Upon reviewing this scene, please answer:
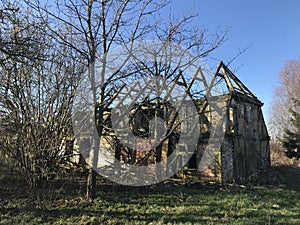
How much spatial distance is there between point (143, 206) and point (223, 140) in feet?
15.8

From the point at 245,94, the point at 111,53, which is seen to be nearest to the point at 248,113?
the point at 245,94

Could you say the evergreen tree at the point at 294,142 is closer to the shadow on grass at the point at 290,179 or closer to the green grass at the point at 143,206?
the shadow on grass at the point at 290,179

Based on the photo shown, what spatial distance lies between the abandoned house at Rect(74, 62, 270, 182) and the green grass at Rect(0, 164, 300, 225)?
1.75m

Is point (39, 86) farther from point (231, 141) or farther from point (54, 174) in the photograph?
point (231, 141)

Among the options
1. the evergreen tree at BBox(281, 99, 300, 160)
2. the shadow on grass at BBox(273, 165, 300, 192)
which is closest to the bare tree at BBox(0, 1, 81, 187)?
the shadow on grass at BBox(273, 165, 300, 192)

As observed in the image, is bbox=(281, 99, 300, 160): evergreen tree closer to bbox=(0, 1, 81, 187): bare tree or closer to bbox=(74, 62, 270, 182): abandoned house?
bbox=(74, 62, 270, 182): abandoned house

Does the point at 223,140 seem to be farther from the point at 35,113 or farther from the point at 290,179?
the point at 35,113

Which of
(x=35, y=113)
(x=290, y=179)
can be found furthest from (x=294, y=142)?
(x=35, y=113)

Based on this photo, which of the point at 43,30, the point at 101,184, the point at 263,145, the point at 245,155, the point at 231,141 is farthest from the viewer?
the point at 263,145

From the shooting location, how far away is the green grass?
15.4 feet

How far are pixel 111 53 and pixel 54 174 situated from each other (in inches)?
139

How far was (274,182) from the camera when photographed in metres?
9.63

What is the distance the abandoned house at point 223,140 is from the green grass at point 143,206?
5.75ft

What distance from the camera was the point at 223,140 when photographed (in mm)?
9078
